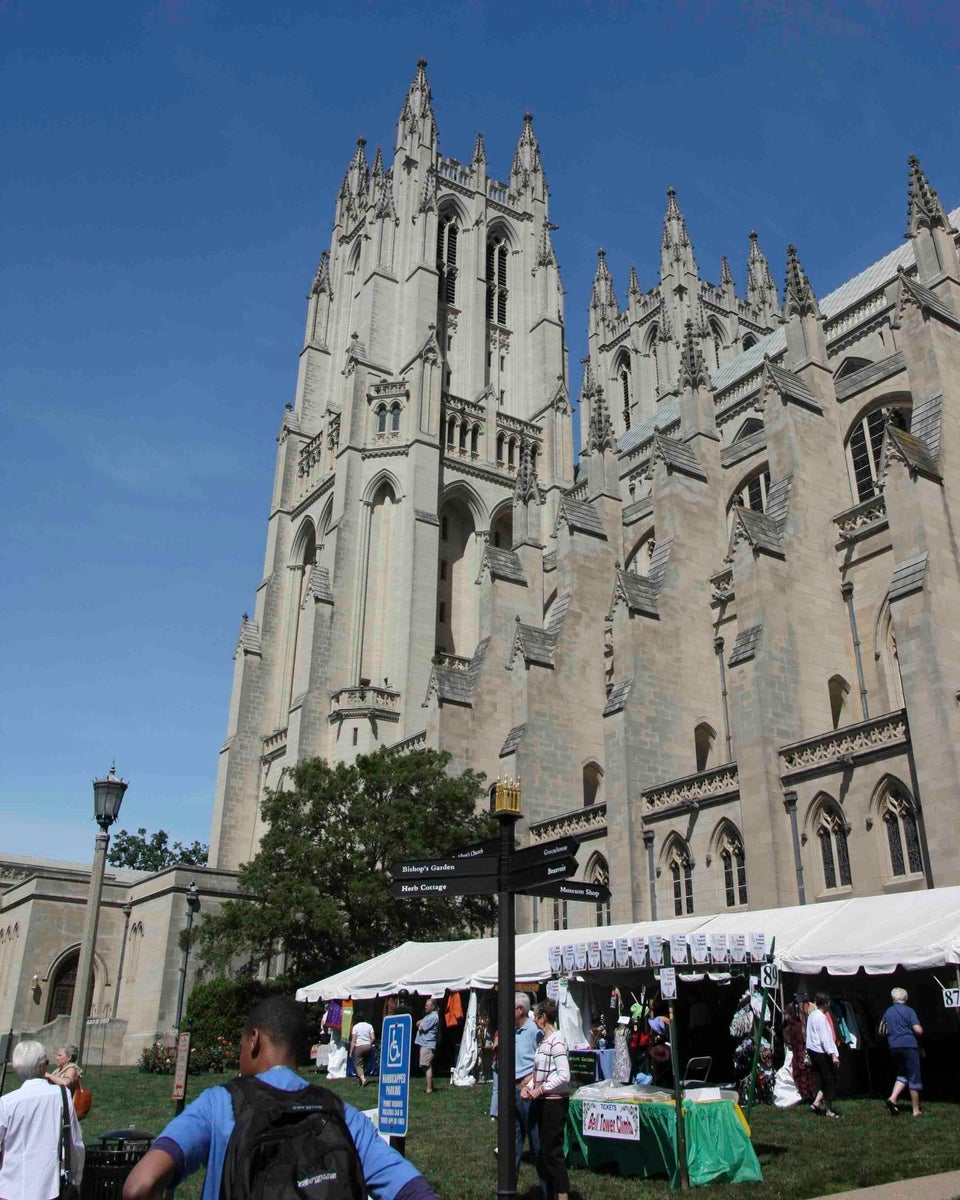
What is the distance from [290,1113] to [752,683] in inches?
804

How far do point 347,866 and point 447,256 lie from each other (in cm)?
3790

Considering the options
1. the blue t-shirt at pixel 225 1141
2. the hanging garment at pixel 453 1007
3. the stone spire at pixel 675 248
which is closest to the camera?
the blue t-shirt at pixel 225 1141

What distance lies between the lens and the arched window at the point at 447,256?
5350 centimetres

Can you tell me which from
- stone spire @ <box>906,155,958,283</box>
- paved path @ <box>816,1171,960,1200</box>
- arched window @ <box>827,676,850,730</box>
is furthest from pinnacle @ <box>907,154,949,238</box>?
paved path @ <box>816,1171,960,1200</box>

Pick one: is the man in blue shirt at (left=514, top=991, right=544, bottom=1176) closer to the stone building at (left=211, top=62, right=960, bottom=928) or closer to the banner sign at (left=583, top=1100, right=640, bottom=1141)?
the banner sign at (left=583, top=1100, right=640, bottom=1141)

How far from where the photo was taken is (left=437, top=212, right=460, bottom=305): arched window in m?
53.5

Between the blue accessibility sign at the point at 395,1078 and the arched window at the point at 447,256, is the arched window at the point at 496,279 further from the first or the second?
the blue accessibility sign at the point at 395,1078

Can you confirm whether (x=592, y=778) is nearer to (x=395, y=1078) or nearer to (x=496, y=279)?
(x=395, y=1078)

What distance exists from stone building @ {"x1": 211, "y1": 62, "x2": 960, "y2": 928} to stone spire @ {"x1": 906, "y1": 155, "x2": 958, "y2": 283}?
95 mm

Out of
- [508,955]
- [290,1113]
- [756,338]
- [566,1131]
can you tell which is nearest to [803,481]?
[566,1131]

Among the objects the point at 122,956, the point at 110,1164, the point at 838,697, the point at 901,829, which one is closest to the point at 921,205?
the point at 838,697

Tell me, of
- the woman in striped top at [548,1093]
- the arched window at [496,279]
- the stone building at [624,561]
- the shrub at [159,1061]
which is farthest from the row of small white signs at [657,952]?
the arched window at [496,279]

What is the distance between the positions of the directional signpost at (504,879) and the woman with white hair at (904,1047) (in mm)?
5275

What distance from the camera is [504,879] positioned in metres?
8.64
